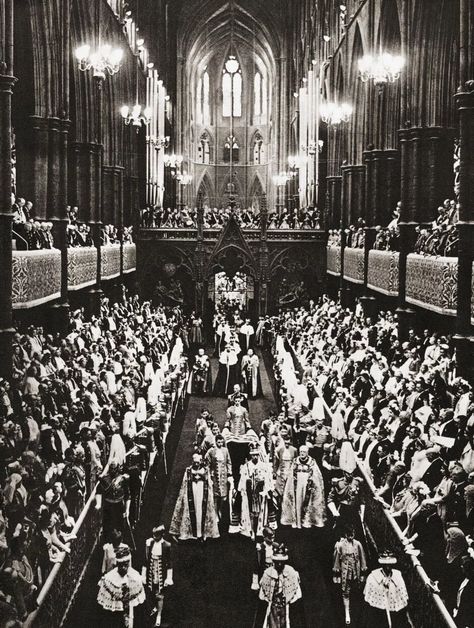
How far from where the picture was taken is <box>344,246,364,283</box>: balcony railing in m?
27.4

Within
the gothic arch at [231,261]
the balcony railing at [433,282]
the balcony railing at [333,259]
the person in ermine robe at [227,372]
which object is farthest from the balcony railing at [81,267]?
the gothic arch at [231,261]

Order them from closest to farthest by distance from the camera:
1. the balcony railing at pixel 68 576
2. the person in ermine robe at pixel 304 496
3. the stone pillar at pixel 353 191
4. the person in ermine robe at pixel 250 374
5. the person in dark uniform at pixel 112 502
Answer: the balcony railing at pixel 68 576
the person in dark uniform at pixel 112 502
the person in ermine robe at pixel 304 496
the person in ermine robe at pixel 250 374
the stone pillar at pixel 353 191

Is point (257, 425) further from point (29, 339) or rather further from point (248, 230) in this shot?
point (248, 230)

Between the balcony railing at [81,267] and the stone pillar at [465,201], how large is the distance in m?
11.2

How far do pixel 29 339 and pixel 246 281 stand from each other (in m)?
28.0

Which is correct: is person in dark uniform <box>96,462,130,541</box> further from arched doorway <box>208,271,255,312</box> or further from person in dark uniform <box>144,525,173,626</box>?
arched doorway <box>208,271,255,312</box>

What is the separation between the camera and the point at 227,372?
25.3 meters

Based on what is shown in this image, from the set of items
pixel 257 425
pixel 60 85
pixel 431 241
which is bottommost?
pixel 257 425

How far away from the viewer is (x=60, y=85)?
68.6 ft

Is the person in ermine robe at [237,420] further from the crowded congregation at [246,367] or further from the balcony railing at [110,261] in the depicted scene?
the balcony railing at [110,261]

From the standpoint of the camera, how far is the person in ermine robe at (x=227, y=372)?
81.5 feet

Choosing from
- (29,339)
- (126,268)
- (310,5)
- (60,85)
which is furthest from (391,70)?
(310,5)

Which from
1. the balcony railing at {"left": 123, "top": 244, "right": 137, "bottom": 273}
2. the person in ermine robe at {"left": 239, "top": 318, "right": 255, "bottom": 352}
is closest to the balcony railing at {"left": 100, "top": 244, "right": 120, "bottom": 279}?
the balcony railing at {"left": 123, "top": 244, "right": 137, "bottom": 273}

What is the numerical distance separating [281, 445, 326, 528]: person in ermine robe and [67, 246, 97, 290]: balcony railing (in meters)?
10.7
